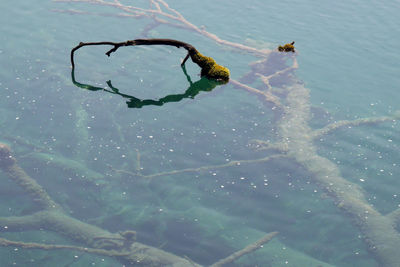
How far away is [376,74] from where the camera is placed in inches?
751

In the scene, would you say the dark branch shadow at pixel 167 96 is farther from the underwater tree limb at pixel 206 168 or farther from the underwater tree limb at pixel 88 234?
the underwater tree limb at pixel 88 234

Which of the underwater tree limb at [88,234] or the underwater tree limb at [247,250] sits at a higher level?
the underwater tree limb at [247,250]

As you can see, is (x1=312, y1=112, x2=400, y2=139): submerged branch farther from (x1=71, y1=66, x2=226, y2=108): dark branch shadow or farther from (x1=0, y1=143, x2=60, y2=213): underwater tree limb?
(x1=0, y1=143, x2=60, y2=213): underwater tree limb

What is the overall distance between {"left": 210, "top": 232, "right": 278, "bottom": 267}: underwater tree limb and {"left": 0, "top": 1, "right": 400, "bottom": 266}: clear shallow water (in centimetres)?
13

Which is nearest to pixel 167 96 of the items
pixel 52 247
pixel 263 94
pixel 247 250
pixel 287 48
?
pixel 263 94

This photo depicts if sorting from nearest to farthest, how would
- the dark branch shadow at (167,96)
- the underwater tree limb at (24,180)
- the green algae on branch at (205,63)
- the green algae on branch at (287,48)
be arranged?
the underwater tree limb at (24,180)
the dark branch shadow at (167,96)
the green algae on branch at (205,63)
the green algae on branch at (287,48)

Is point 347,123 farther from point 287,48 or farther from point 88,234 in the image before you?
point 88,234

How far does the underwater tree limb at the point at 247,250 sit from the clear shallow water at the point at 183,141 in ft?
0.42

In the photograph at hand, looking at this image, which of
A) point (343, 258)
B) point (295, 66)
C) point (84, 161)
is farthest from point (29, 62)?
point (343, 258)

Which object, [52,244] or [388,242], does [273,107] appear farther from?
[52,244]

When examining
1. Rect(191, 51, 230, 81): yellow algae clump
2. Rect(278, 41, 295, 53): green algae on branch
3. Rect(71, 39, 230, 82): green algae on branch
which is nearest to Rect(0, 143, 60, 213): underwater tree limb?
Rect(71, 39, 230, 82): green algae on branch

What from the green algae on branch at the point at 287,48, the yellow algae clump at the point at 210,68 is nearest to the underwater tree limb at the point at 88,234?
the yellow algae clump at the point at 210,68

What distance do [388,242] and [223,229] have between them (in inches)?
150

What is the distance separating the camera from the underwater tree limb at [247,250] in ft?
32.5
